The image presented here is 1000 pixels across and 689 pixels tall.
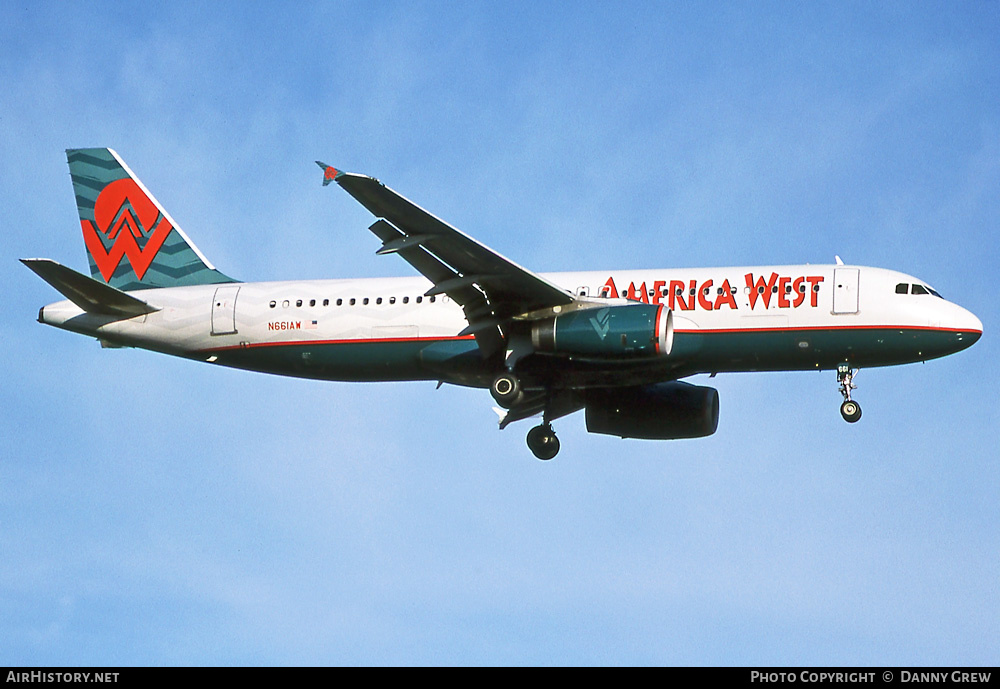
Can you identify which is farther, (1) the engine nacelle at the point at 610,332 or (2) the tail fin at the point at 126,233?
(2) the tail fin at the point at 126,233

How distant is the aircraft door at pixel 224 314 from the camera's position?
3862cm

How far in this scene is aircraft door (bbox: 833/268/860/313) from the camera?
113ft

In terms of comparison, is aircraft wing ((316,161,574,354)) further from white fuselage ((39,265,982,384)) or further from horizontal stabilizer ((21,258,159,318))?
horizontal stabilizer ((21,258,159,318))

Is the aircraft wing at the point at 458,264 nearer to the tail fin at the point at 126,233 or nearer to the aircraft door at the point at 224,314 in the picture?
the aircraft door at the point at 224,314

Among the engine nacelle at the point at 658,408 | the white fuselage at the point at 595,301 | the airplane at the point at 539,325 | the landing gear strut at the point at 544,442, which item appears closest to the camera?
the airplane at the point at 539,325

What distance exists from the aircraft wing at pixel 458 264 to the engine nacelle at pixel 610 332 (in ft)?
A: 3.30

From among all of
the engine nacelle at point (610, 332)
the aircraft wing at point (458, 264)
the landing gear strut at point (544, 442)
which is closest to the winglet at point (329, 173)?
the aircraft wing at point (458, 264)

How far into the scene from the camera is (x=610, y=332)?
33.1 meters

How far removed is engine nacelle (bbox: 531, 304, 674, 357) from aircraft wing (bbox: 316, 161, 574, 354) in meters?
1.01

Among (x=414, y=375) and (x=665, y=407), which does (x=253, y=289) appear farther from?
(x=665, y=407)

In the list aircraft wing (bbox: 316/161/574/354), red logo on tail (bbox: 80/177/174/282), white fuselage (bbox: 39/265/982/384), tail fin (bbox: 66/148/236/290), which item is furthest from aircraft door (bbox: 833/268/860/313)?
red logo on tail (bbox: 80/177/174/282)

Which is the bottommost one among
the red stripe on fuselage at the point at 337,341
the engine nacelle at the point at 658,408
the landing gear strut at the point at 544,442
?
the landing gear strut at the point at 544,442

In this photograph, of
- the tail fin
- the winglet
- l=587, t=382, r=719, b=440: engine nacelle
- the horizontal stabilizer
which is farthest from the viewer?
the tail fin

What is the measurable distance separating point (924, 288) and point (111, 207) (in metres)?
25.4
